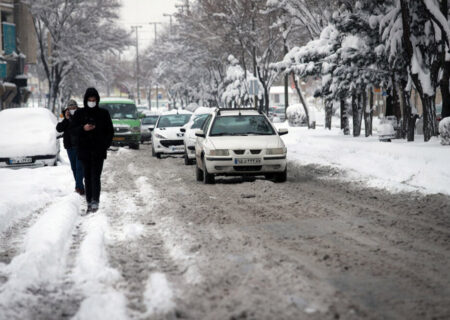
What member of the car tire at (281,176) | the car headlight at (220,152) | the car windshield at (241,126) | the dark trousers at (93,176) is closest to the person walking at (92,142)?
the dark trousers at (93,176)

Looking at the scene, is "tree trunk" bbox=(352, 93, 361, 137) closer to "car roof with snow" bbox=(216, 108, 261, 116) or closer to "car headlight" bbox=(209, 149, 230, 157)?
"car roof with snow" bbox=(216, 108, 261, 116)

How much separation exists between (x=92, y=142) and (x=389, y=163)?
338 inches

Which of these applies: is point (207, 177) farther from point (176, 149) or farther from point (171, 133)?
point (171, 133)

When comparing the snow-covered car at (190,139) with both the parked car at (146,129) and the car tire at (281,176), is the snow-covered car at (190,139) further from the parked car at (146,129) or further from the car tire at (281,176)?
the parked car at (146,129)

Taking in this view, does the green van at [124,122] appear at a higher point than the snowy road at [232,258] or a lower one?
higher

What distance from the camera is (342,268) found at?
660 centimetres

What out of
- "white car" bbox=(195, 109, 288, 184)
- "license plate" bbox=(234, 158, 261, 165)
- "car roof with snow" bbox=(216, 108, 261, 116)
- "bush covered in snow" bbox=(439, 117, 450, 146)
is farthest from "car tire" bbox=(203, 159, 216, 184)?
"bush covered in snow" bbox=(439, 117, 450, 146)

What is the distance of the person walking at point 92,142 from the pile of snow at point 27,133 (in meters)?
9.28

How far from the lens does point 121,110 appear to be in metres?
31.0

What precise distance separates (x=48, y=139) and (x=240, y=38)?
23.4 m

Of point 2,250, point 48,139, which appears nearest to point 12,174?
point 48,139

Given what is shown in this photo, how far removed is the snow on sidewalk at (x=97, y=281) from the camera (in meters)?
5.27

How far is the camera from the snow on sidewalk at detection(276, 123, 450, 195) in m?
14.1

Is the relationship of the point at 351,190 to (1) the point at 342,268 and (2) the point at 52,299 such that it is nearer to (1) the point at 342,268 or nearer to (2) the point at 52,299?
(1) the point at 342,268
